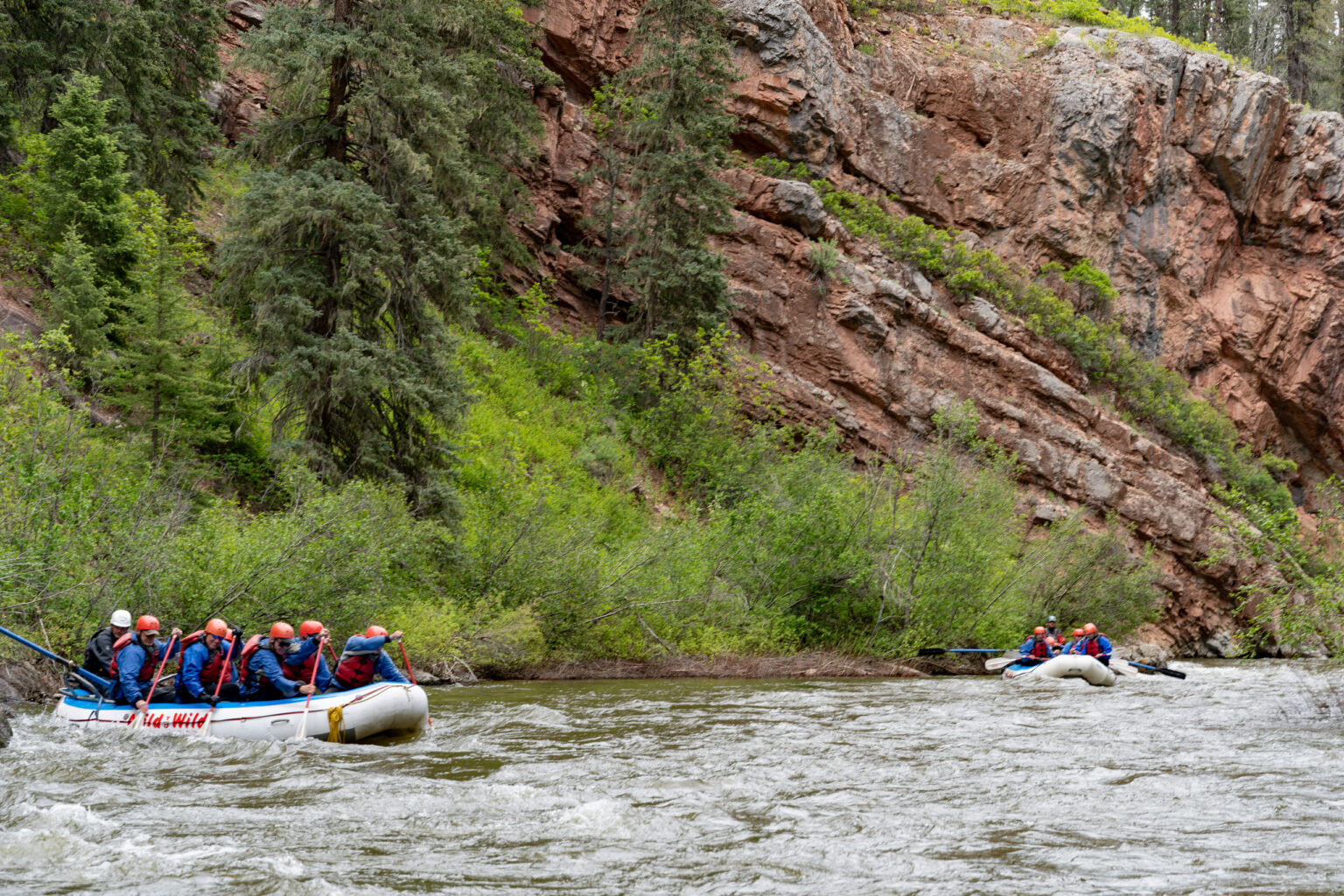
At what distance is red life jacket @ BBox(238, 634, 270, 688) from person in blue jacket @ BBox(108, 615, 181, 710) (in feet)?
2.25

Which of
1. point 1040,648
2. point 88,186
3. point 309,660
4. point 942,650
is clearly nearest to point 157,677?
point 309,660

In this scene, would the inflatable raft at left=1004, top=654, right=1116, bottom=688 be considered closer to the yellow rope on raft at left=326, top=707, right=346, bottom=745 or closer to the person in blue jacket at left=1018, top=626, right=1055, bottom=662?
the person in blue jacket at left=1018, top=626, right=1055, bottom=662

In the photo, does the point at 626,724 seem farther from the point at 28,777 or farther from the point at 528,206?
the point at 528,206

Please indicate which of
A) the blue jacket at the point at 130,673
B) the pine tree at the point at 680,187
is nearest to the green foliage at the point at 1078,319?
the pine tree at the point at 680,187

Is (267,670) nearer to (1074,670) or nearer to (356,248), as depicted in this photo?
(356,248)

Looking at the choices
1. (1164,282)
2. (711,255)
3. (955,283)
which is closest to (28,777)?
(711,255)

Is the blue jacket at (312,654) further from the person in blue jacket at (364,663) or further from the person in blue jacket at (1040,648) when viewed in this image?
the person in blue jacket at (1040,648)

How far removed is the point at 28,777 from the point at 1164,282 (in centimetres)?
3903

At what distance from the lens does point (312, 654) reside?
11.7 metres

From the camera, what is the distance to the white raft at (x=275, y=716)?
35.1 ft

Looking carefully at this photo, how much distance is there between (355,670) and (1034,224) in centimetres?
3165

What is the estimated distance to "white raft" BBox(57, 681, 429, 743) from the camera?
10.7m

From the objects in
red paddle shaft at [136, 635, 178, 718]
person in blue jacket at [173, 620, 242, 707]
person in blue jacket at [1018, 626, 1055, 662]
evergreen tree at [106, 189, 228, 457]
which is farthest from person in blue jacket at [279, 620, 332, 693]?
person in blue jacket at [1018, 626, 1055, 662]

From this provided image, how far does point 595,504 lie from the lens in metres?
23.7
